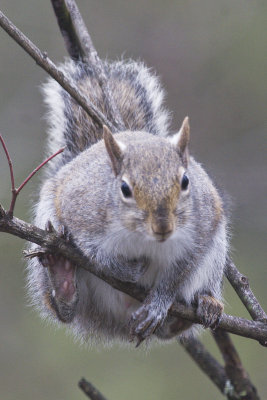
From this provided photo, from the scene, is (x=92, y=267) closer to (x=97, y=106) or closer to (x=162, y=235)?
(x=162, y=235)

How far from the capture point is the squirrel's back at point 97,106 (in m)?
3.92

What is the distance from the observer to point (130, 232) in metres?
2.95

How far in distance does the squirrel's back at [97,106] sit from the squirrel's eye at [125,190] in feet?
3.11

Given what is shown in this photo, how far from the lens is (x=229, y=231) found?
385 cm

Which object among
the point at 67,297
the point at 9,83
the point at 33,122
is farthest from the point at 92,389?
the point at 9,83

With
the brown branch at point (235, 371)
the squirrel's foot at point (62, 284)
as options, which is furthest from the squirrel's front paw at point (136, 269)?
the brown branch at point (235, 371)

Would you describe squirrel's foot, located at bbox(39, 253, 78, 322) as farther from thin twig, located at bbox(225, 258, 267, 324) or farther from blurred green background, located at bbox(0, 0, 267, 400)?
blurred green background, located at bbox(0, 0, 267, 400)

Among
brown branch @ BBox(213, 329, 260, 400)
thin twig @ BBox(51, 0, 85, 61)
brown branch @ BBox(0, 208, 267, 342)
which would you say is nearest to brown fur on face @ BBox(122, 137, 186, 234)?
brown branch @ BBox(0, 208, 267, 342)

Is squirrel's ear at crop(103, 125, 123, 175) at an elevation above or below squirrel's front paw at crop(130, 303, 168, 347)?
above

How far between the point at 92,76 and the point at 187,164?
121cm

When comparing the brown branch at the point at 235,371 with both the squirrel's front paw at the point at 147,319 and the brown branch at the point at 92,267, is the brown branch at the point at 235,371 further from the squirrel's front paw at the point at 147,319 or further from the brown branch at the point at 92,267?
the squirrel's front paw at the point at 147,319

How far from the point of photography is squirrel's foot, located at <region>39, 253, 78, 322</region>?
3.24 m

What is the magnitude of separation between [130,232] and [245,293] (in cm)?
75

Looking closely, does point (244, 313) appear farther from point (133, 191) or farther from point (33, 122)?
point (133, 191)
